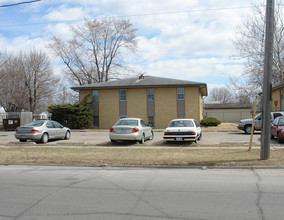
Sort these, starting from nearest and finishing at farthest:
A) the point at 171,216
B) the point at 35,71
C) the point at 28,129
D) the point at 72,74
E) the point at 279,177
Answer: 1. the point at 171,216
2. the point at 279,177
3. the point at 28,129
4. the point at 35,71
5. the point at 72,74

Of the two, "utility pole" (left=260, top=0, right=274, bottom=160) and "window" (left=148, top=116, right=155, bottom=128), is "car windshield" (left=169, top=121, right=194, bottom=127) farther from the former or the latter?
"window" (left=148, top=116, right=155, bottom=128)

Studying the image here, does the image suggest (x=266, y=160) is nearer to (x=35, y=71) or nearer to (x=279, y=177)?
(x=279, y=177)

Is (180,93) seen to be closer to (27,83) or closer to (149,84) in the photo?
(149,84)

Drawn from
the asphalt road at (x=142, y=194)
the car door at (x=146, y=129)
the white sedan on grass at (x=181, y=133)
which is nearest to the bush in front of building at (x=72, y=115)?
the car door at (x=146, y=129)

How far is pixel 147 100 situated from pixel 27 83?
21.1 metres

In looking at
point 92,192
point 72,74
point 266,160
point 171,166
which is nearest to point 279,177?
point 266,160

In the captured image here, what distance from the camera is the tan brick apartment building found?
100ft

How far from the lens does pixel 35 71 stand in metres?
42.4

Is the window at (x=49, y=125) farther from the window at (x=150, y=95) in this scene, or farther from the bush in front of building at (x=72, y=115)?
the window at (x=150, y=95)

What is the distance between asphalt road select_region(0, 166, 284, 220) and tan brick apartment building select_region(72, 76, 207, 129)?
875 inches

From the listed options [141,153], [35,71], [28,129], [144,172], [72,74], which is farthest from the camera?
[72,74]

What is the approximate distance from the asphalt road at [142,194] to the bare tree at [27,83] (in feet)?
116

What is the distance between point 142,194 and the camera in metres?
5.93

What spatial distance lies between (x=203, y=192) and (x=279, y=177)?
2.76 meters
